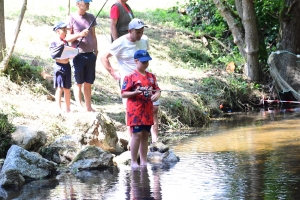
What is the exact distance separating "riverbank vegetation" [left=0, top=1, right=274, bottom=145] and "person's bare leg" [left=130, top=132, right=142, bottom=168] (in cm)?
77

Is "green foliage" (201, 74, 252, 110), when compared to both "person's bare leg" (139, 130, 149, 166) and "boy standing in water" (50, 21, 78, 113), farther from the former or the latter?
"person's bare leg" (139, 130, 149, 166)

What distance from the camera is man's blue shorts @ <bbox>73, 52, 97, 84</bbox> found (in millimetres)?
8633

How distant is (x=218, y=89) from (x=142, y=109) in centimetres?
607

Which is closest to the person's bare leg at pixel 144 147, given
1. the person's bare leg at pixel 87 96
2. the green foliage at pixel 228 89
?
the person's bare leg at pixel 87 96

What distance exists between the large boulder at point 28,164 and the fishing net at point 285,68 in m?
7.27

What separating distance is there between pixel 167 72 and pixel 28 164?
22.6ft

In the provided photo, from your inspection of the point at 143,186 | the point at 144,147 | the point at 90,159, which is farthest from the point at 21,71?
the point at 143,186

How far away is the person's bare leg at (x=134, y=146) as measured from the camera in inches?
265

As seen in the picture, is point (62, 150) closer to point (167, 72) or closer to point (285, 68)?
point (167, 72)

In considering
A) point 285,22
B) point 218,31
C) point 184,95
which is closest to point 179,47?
point 218,31

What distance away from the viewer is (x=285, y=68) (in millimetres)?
13062

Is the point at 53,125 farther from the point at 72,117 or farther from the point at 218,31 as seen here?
the point at 218,31

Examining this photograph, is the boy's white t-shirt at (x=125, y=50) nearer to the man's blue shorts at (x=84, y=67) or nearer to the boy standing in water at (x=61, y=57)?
the boy standing in water at (x=61, y=57)

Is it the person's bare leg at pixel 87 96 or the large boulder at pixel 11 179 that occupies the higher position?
the person's bare leg at pixel 87 96
